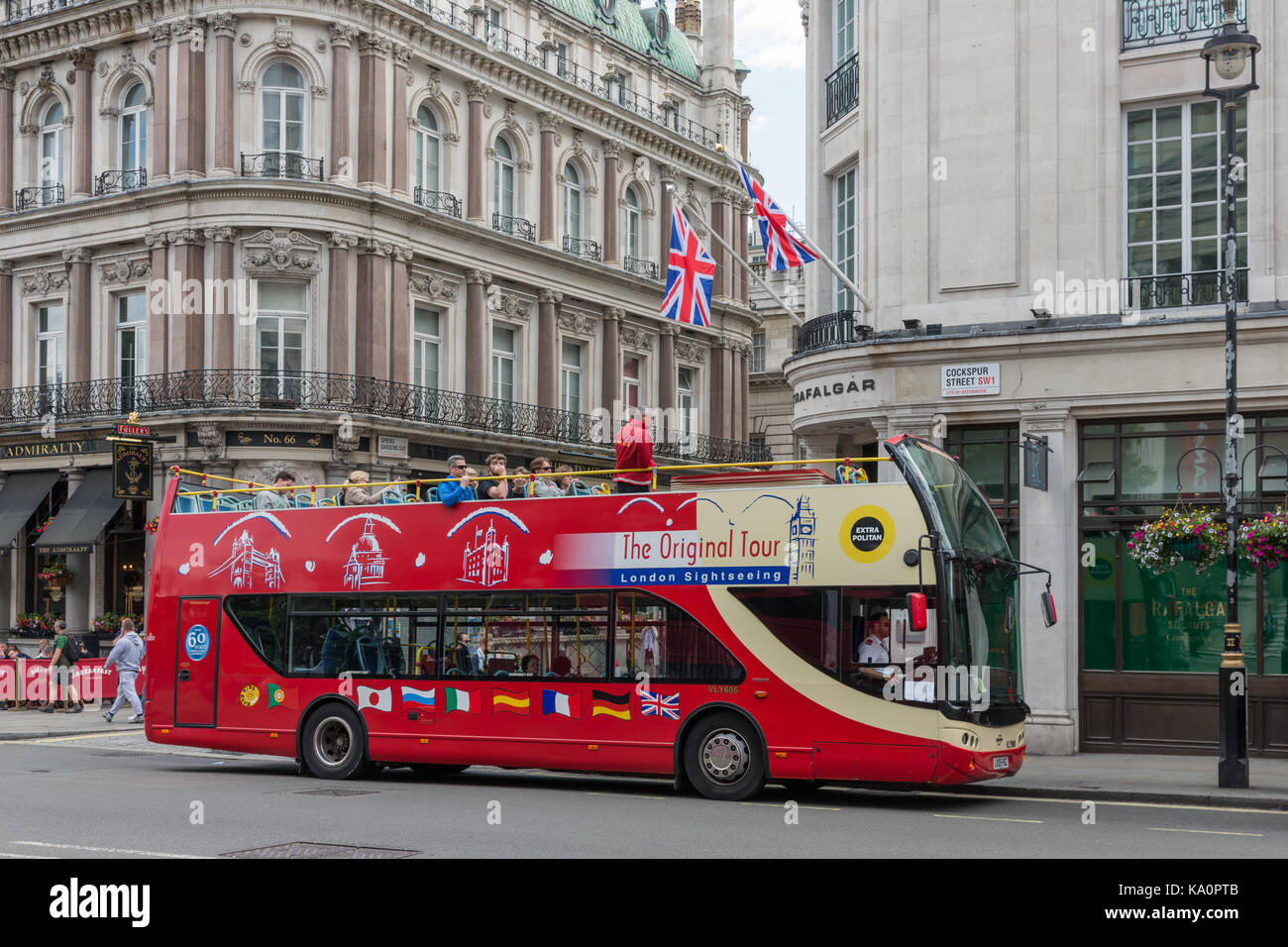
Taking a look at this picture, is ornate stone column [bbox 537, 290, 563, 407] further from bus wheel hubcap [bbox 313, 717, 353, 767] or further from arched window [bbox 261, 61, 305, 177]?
bus wheel hubcap [bbox 313, 717, 353, 767]

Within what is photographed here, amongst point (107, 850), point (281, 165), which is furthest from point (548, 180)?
point (107, 850)

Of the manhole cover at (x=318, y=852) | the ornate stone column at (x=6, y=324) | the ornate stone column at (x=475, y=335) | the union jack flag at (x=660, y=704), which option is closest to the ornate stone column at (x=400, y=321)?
the ornate stone column at (x=475, y=335)

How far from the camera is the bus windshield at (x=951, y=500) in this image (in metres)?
15.6

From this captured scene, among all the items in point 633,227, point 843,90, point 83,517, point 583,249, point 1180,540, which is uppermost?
point 633,227

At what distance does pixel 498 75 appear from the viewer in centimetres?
4419

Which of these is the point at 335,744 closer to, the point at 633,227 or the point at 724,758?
the point at 724,758

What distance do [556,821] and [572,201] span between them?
3587 centimetres

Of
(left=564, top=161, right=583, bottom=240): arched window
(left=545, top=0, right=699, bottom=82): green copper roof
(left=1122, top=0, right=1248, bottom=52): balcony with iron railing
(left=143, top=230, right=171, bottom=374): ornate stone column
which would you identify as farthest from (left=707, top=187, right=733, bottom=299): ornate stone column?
(left=1122, top=0, right=1248, bottom=52): balcony with iron railing

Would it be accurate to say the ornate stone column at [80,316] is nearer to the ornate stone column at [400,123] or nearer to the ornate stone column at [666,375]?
the ornate stone column at [400,123]

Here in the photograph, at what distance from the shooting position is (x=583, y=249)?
48.1 m

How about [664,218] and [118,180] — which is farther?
[664,218]

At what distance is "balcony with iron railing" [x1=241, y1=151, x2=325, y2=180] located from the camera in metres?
38.0
